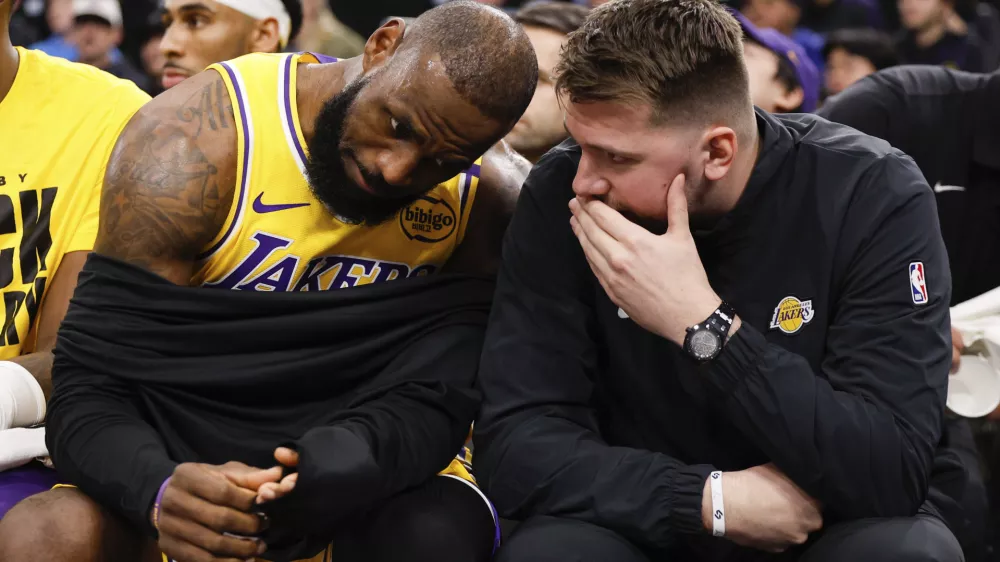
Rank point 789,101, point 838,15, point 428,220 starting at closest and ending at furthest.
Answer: point 428,220
point 789,101
point 838,15

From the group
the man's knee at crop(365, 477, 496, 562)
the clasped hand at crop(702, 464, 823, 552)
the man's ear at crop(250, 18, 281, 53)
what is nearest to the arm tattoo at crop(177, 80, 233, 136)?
the man's knee at crop(365, 477, 496, 562)

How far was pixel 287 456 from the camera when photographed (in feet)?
6.96

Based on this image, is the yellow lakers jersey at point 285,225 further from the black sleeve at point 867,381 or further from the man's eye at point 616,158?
the black sleeve at point 867,381

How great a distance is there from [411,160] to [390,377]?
47cm

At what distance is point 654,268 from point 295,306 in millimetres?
798

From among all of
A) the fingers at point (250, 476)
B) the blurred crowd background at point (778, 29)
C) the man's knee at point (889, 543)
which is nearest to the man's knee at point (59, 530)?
the fingers at point (250, 476)

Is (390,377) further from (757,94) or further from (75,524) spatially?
(757,94)

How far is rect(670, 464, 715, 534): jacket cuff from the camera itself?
2.13 m

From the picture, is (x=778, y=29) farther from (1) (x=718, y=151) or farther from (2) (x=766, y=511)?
(2) (x=766, y=511)

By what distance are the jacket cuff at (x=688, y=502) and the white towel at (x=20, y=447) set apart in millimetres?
1394

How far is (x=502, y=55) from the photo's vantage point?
2418 millimetres

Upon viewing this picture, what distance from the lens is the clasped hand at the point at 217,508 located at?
6.81 feet

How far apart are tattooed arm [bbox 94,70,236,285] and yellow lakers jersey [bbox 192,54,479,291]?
0.14 ft

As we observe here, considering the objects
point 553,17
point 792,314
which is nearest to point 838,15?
point 553,17
